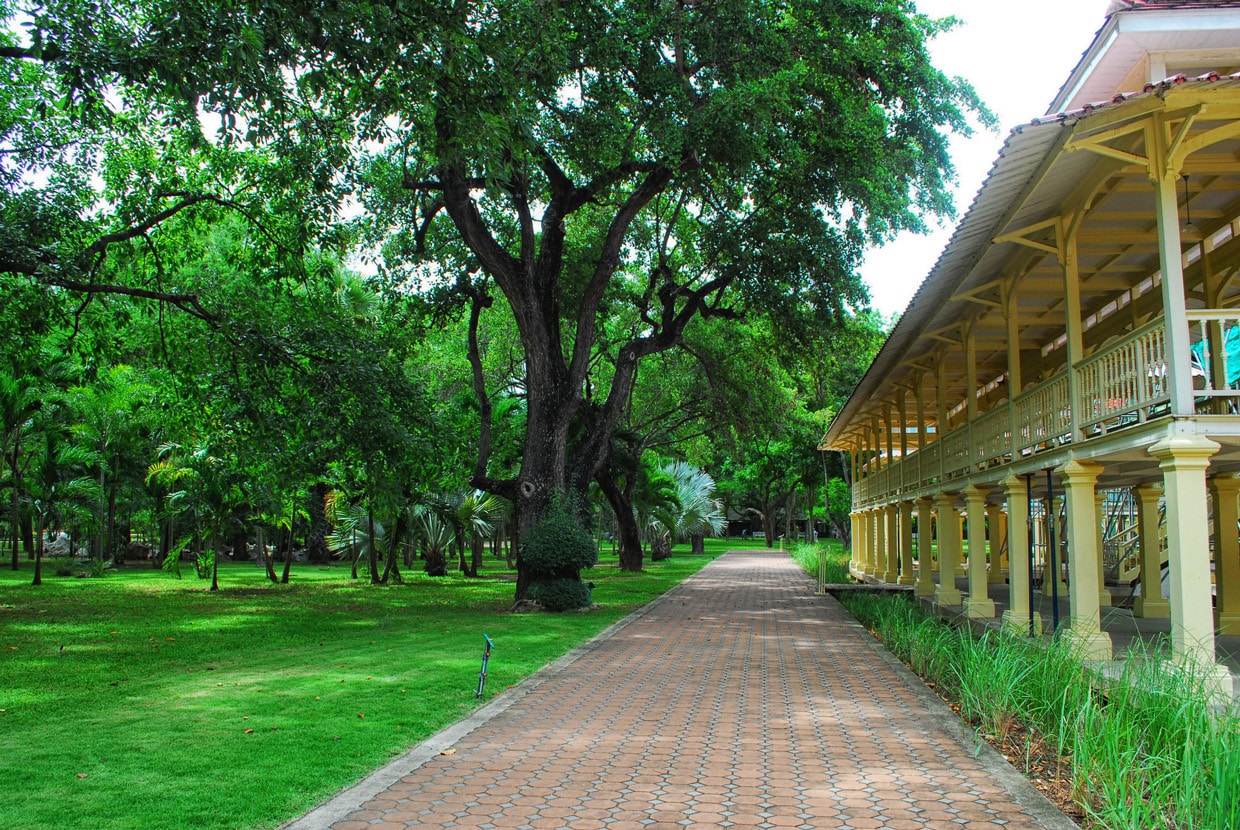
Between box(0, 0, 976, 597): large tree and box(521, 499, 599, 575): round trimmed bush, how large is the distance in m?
0.63

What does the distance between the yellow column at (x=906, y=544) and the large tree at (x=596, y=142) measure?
17.3 feet

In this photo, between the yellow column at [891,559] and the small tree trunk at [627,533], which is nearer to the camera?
the yellow column at [891,559]

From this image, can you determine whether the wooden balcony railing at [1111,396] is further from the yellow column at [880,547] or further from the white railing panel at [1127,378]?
the yellow column at [880,547]

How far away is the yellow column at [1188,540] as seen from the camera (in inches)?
281

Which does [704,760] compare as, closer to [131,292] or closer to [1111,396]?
[1111,396]

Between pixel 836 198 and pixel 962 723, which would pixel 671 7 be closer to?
pixel 836 198

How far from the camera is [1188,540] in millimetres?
7227

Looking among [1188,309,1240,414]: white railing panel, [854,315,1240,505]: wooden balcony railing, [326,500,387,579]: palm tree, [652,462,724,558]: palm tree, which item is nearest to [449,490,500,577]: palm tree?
[326,500,387,579]: palm tree

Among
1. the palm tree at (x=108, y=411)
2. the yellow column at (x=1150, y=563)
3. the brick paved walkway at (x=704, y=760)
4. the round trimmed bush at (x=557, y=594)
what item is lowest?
the brick paved walkway at (x=704, y=760)

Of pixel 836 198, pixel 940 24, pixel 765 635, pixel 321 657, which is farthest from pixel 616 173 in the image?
pixel 321 657

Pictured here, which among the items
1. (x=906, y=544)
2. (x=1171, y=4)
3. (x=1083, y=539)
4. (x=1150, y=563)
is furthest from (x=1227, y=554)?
(x=906, y=544)

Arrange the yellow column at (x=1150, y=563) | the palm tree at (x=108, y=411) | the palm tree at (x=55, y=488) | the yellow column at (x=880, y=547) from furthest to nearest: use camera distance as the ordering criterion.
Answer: the yellow column at (x=880, y=547) → the palm tree at (x=108, y=411) → the palm tree at (x=55, y=488) → the yellow column at (x=1150, y=563)

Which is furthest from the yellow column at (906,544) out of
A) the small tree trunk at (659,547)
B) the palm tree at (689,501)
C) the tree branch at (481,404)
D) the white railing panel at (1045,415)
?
the small tree trunk at (659,547)

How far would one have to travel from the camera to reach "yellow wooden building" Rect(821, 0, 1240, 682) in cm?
729
